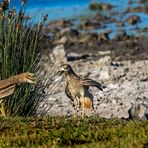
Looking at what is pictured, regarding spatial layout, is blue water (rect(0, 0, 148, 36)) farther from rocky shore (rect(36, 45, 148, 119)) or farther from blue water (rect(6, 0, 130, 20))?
rocky shore (rect(36, 45, 148, 119))

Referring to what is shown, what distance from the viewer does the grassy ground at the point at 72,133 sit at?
9492 millimetres

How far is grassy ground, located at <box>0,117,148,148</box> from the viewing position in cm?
949

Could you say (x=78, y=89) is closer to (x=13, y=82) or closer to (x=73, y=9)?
(x=13, y=82)

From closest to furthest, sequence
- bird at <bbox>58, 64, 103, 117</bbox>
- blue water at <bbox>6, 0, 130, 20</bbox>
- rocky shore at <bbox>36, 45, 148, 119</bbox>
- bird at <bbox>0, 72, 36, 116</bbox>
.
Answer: bird at <bbox>0, 72, 36, 116</bbox>
bird at <bbox>58, 64, 103, 117</bbox>
rocky shore at <bbox>36, 45, 148, 119</bbox>
blue water at <bbox>6, 0, 130, 20</bbox>

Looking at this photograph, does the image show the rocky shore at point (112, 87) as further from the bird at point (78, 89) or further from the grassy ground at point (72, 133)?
the grassy ground at point (72, 133)

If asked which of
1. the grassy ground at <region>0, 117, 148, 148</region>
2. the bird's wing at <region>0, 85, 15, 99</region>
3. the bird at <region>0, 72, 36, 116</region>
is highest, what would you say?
the bird at <region>0, 72, 36, 116</region>

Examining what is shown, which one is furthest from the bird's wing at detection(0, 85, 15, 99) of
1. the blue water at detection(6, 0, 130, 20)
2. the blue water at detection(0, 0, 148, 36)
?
the blue water at detection(6, 0, 130, 20)

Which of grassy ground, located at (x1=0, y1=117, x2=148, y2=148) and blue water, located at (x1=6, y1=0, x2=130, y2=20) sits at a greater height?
blue water, located at (x1=6, y1=0, x2=130, y2=20)

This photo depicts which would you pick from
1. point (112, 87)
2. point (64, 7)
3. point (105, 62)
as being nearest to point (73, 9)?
point (64, 7)

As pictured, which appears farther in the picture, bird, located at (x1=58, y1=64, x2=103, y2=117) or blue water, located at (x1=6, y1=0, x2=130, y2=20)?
blue water, located at (x1=6, y1=0, x2=130, y2=20)

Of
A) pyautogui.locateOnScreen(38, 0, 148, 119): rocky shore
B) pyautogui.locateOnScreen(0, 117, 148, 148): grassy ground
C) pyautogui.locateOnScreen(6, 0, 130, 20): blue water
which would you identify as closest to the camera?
pyautogui.locateOnScreen(0, 117, 148, 148): grassy ground

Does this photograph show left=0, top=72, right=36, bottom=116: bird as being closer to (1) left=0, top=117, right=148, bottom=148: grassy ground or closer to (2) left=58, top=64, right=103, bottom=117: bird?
(1) left=0, top=117, right=148, bottom=148: grassy ground

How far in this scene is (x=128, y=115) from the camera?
15859 mm

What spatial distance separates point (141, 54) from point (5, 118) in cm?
1473
